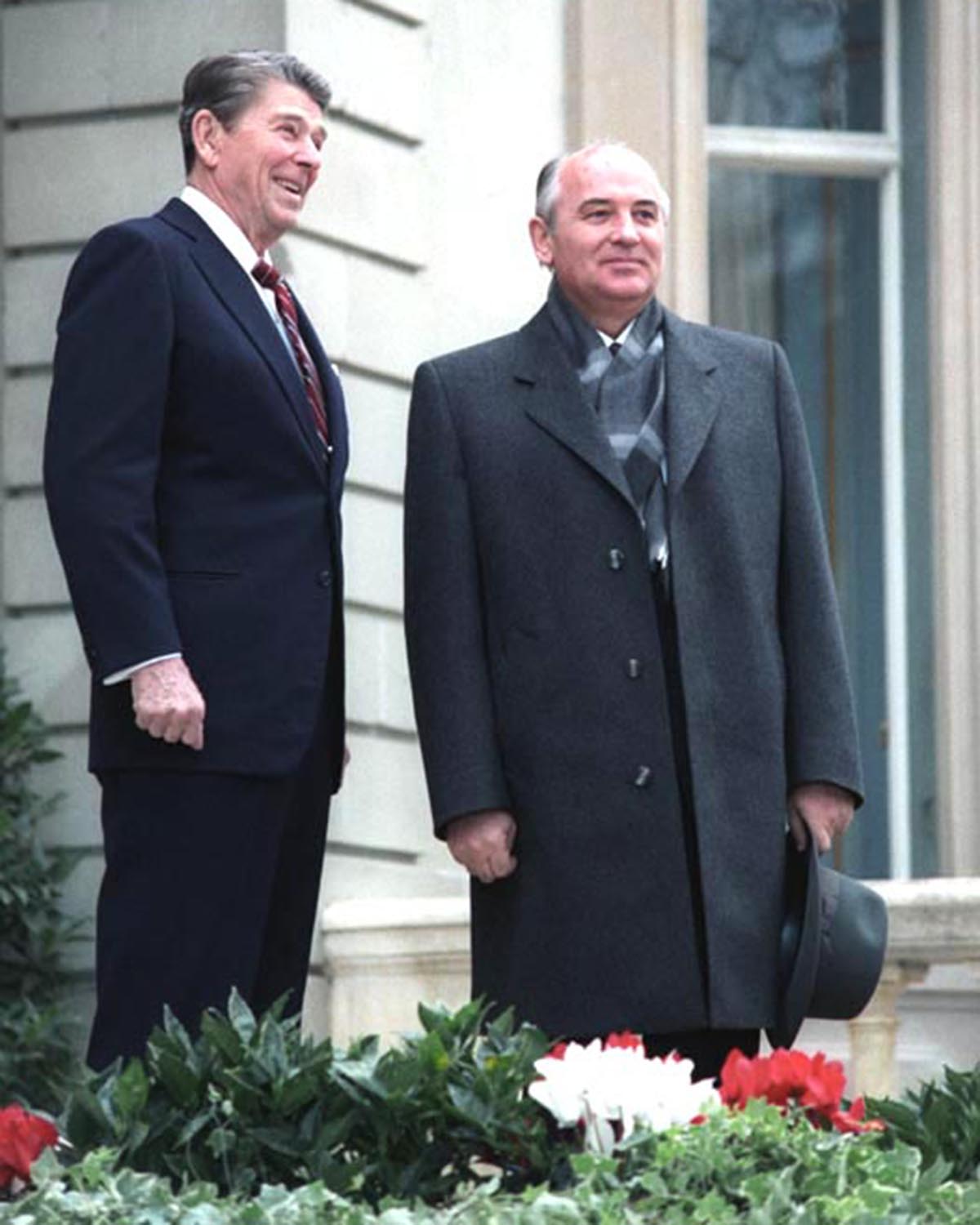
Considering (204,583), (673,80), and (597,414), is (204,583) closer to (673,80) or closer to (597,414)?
(597,414)

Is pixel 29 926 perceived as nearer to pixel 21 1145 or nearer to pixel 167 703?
pixel 167 703

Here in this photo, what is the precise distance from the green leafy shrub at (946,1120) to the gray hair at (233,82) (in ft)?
6.55

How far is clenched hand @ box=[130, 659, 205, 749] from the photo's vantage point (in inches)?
195

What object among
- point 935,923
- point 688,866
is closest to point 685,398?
point 688,866

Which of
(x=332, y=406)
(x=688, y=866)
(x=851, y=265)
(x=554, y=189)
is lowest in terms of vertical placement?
(x=688, y=866)

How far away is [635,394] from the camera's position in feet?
17.6

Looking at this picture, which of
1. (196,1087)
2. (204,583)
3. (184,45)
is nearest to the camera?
(196,1087)

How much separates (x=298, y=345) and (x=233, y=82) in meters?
0.41

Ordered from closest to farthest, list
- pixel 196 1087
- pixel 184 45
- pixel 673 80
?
pixel 196 1087 < pixel 184 45 < pixel 673 80

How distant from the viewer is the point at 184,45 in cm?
797

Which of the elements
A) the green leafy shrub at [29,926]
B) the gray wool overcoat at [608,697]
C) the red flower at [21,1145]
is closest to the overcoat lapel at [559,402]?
the gray wool overcoat at [608,697]

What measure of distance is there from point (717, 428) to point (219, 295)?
0.77 metres

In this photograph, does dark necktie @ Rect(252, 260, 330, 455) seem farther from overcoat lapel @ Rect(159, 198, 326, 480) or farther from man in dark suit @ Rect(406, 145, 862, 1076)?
man in dark suit @ Rect(406, 145, 862, 1076)

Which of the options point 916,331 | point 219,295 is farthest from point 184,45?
point 219,295
